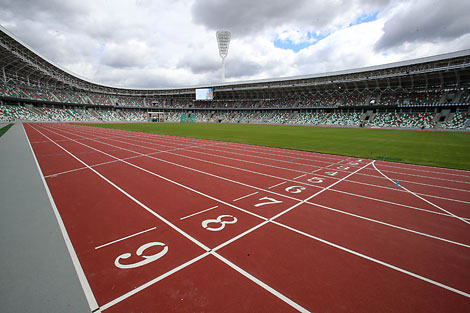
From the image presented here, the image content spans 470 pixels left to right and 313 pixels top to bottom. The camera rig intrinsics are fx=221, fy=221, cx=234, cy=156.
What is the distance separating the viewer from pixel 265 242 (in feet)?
14.7

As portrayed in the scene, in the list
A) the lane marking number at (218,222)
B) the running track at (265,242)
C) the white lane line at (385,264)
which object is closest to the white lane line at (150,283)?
the running track at (265,242)

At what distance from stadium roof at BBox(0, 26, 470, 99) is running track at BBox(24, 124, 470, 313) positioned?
39.3 m

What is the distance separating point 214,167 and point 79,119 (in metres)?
70.6

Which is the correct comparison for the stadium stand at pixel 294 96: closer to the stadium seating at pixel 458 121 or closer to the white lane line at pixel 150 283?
the stadium seating at pixel 458 121

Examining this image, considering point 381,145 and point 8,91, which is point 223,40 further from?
point 381,145

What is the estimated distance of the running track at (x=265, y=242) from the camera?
10.3ft

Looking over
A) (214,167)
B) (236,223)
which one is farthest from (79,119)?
(236,223)

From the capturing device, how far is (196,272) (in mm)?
3576

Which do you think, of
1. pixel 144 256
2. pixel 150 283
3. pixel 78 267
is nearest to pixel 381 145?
pixel 144 256

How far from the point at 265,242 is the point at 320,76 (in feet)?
196

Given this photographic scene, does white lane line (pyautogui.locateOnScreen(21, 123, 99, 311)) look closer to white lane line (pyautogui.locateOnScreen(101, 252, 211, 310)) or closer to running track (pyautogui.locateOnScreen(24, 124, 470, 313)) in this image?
running track (pyautogui.locateOnScreen(24, 124, 470, 313))

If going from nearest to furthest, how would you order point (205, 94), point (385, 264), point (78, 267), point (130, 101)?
point (78, 267) < point (385, 264) < point (205, 94) < point (130, 101)

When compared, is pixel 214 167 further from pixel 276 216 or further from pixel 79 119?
pixel 79 119

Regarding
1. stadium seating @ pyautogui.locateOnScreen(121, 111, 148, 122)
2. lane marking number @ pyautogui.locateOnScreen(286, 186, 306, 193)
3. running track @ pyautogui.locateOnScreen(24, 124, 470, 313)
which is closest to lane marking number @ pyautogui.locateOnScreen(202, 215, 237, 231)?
running track @ pyautogui.locateOnScreen(24, 124, 470, 313)
